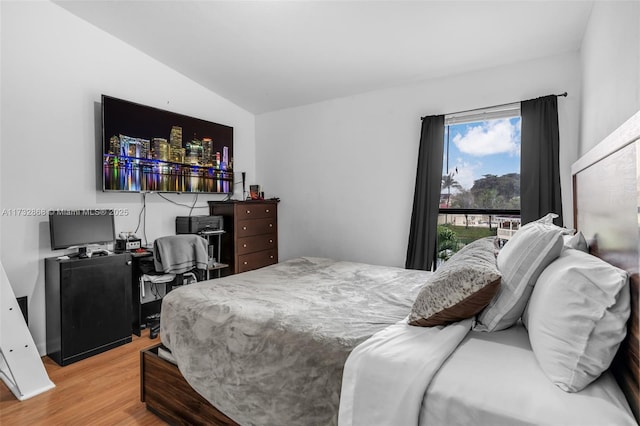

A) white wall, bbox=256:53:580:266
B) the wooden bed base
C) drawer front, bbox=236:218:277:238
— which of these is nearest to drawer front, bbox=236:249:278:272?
white wall, bbox=256:53:580:266

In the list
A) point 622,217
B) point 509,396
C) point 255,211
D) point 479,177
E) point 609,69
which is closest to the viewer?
point 509,396

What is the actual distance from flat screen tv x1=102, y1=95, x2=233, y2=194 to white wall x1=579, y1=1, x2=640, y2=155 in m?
3.77

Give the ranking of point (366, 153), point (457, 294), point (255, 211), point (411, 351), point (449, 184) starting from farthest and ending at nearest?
1. point (255, 211)
2. point (366, 153)
3. point (449, 184)
4. point (457, 294)
5. point (411, 351)

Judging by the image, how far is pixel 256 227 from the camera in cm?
441

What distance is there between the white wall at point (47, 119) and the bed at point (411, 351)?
1.75 m

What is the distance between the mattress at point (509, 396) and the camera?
0.83m

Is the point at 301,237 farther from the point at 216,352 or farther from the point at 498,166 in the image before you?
the point at 216,352

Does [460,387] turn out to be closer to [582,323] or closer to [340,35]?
[582,323]

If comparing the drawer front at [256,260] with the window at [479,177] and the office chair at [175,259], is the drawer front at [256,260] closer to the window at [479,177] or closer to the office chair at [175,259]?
the office chair at [175,259]

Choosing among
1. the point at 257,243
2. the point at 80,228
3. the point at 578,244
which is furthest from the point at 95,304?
the point at 578,244

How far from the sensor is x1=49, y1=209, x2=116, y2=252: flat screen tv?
2.77 metres

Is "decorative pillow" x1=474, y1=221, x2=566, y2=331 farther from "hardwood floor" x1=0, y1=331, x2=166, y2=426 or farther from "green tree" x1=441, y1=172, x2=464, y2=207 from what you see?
"green tree" x1=441, y1=172, x2=464, y2=207

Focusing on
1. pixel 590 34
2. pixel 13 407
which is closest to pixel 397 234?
pixel 590 34

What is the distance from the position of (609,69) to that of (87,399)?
3720mm
